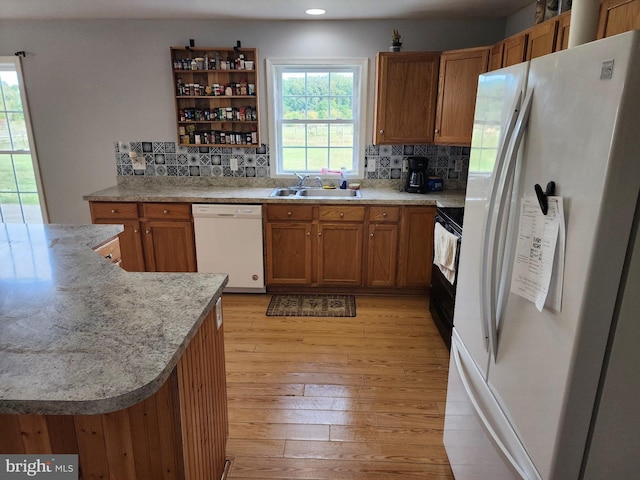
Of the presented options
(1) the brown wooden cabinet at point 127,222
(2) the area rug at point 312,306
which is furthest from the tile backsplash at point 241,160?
A: (2) the area rug at point 312,306

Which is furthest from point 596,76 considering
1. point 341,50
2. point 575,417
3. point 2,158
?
point 2,158

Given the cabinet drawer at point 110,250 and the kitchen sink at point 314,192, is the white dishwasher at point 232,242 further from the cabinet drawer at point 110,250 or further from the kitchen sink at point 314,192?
the cabinet drawer at point 110,250

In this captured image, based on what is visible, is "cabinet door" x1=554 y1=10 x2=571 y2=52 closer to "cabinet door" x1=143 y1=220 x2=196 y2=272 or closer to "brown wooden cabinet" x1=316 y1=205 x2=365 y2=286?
"brown wooden cabinet" x1=316 y1=205 x2=365 y2=286

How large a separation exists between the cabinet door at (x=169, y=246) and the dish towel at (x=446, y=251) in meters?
2.08

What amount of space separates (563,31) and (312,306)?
2.54 m

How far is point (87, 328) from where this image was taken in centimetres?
125

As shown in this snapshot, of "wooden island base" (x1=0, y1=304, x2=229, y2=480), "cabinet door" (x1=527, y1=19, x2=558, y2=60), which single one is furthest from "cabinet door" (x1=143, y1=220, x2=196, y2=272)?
"cabinet door" (x1=527, y1=19, x2=558, y2=60)

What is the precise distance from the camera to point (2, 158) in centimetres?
412

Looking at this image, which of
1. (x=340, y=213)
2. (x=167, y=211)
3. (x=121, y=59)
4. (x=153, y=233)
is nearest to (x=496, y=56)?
(x=340, y=213)

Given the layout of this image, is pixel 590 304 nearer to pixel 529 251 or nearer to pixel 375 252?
pixel 529 251

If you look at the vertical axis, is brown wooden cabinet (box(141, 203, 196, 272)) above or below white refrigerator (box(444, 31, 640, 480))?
below

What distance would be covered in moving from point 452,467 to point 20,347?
1.69m

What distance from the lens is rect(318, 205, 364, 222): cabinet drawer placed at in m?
3.47

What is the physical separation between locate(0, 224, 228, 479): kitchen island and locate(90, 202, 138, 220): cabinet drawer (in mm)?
1901
